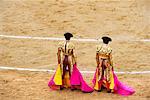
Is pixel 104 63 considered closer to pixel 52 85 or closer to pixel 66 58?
pixel 66 58

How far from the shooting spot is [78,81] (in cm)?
1334

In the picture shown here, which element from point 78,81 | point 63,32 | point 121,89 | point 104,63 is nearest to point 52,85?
point 78,81

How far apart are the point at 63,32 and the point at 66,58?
146 inches

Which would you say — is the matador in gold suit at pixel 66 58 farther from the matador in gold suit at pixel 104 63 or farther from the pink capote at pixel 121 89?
the pink capote at pixel 121 89

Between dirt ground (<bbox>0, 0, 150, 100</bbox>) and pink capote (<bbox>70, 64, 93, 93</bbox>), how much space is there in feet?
0.60

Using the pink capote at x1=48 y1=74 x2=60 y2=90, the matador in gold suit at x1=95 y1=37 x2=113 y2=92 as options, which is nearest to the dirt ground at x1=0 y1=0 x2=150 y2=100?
the pink capote at x1=48 y1=74 x2=60 y2=90

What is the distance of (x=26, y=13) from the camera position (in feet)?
61.3

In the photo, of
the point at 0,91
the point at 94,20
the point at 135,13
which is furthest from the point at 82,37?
the point at 0,91

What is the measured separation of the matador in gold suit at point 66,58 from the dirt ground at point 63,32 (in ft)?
1.03

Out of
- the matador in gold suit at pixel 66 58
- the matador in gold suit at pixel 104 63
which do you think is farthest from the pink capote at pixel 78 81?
the matador in gold suit at pixel 104 63

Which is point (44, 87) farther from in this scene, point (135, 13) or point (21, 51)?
point (135, 13)

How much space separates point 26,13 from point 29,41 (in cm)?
249

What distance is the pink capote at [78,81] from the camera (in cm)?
1331

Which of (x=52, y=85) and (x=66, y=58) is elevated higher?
(x=66, y=58)
